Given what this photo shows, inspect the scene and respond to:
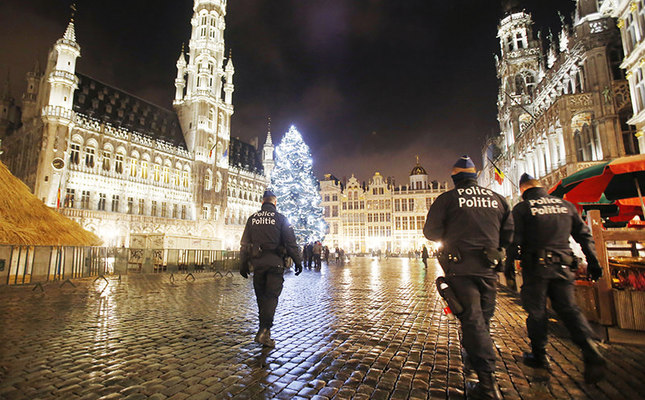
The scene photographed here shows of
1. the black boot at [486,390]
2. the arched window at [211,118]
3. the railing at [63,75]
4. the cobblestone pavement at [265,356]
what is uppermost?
the arched window at [211,118]

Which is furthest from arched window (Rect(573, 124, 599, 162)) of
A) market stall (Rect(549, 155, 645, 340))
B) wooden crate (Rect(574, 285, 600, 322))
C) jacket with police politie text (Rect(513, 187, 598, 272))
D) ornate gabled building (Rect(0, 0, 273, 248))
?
ornate gabled building (Rect(0, 0, 273, 248))

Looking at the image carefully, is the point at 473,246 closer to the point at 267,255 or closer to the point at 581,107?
the point at 267,255

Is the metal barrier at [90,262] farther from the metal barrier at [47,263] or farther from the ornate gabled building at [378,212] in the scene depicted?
the ornate gabled building at [378,212]

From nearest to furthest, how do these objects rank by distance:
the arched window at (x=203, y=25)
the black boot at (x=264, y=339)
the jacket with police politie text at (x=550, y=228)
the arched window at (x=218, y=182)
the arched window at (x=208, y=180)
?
the jacket with police politie text at (x=550, y=228)
the black boot at (x=264, y=339)
the arched window at (x=208, y=180)
the arched window at (x=218, y=182)
the arched window at (x=203, y=25)

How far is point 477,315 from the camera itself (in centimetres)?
275

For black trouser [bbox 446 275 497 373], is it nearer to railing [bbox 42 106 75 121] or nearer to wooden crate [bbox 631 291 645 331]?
wooden crate [bbox 631 291 645 331]

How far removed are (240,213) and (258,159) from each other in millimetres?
14209

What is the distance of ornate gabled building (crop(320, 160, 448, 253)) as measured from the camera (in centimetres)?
5812

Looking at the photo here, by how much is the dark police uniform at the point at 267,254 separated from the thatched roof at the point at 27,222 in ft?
27.4

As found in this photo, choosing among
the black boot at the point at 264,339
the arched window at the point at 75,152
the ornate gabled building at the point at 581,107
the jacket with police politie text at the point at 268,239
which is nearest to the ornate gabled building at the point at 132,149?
the arched window at the point at 75,152

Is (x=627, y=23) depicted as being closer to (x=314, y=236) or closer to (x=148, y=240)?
(x=314, y=236)

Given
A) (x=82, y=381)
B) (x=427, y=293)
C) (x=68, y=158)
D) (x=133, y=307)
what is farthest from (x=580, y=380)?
(x=68, y=158)

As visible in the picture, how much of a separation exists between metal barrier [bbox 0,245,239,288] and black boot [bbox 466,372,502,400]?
10967mm

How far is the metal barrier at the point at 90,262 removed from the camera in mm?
9531
